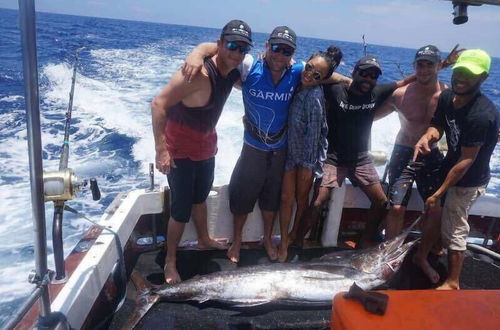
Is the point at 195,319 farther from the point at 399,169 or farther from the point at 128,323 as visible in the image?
the point at 399,169

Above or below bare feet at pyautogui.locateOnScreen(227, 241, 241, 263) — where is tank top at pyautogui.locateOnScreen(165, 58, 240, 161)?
above

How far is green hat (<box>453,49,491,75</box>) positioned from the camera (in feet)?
9.35

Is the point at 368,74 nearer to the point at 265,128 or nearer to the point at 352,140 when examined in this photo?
the point at 352,140

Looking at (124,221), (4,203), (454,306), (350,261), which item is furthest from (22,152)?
(454,306)

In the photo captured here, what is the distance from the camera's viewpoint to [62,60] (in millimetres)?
16000

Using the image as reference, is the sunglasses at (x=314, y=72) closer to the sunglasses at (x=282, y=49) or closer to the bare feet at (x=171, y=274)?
the sunglasses at (x=282, y=49)

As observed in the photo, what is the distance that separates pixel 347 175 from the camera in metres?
3.75

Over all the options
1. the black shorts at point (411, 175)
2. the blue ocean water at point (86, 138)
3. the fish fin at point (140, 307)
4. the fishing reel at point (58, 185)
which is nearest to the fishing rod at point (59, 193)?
the fishing reel at point (58, 185)

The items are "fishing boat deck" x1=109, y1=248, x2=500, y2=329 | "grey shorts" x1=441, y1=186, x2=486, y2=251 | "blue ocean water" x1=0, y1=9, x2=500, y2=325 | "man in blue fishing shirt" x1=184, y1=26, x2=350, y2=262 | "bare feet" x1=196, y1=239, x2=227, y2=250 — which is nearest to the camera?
"fishing boat deck" x1=109, y1=248, x2=500, y2=329

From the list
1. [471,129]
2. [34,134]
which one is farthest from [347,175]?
[34,134]

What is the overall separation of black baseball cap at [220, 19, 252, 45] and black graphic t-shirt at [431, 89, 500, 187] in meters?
1.66

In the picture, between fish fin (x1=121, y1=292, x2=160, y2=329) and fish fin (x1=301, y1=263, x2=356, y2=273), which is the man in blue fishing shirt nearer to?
fish fin (x1=301, y1=263, x2=356, y2=273)

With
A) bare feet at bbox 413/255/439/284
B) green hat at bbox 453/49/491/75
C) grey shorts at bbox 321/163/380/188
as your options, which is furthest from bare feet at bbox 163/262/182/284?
green hat at bbox 453/49/491/75

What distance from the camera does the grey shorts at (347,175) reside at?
3.66m
